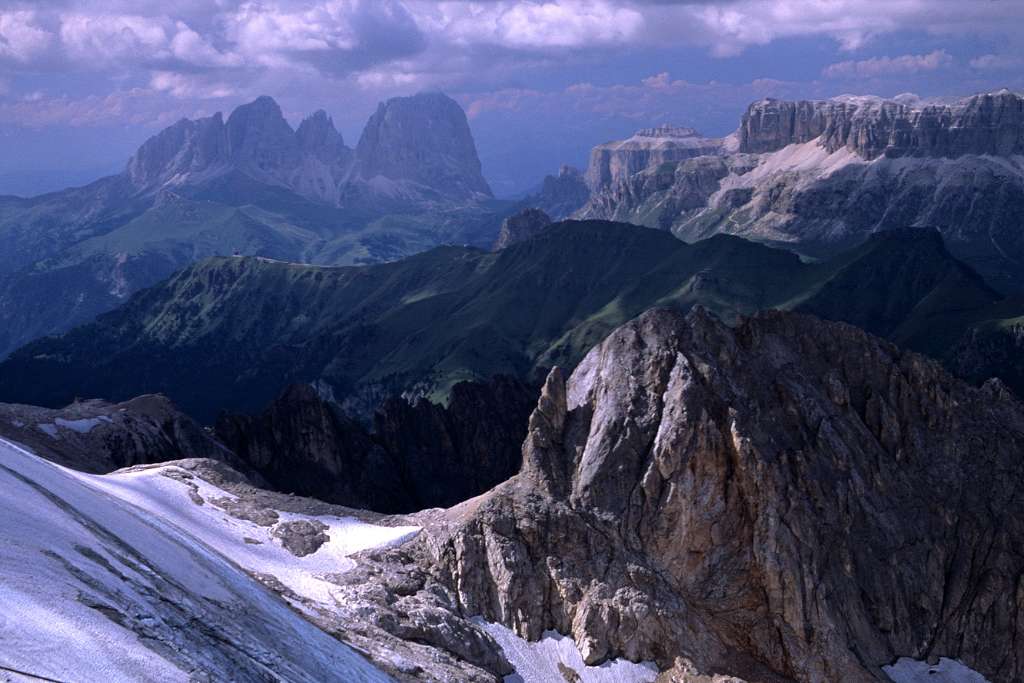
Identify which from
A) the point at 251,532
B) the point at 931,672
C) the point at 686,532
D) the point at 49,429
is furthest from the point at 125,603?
the point at 49,429

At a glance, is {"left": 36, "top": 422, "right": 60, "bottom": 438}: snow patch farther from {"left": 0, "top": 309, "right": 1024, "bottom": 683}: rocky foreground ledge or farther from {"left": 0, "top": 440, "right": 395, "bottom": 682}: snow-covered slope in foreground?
{"left": 0, "top": 440, "right": 395, "bottom": 682}: snow-covered slope in foreground

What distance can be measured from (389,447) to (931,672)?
300 ft

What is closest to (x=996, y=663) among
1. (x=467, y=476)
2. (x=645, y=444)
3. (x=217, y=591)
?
(x=645, y=444)

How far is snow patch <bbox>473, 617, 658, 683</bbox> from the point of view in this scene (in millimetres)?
79312

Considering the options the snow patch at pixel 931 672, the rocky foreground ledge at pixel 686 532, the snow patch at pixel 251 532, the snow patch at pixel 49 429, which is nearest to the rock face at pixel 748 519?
the rocky foreground ledge at pixel 686 532

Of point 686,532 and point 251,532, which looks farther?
point 686,532

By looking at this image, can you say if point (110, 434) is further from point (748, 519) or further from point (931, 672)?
point (931, 672)

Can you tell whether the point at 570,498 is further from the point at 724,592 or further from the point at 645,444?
the point at 724,592

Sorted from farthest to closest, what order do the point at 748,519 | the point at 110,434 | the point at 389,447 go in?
the point at 389,447, the point at 110,434, the point at 748,519

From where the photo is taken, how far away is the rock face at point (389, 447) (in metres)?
147

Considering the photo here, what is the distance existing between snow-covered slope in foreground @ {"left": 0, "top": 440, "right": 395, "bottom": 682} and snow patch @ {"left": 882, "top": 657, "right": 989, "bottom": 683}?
45920mm

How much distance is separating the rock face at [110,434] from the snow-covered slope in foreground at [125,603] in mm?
34054

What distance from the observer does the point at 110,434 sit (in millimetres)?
121438

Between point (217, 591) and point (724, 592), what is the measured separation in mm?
43135
